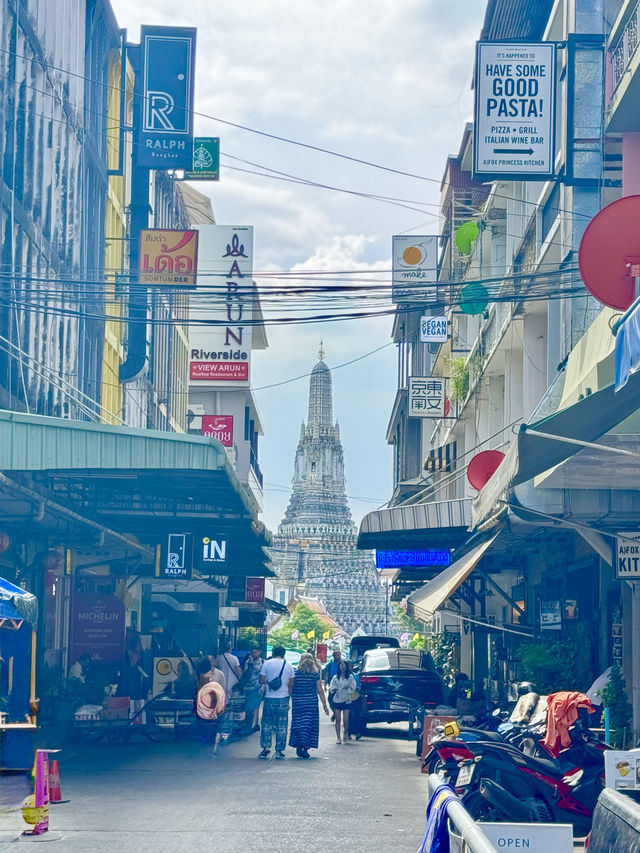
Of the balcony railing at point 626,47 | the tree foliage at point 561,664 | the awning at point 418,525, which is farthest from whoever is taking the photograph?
the awning at point 418,525

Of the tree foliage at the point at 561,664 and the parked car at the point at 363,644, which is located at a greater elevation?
the tree foliage at the point at 561,664

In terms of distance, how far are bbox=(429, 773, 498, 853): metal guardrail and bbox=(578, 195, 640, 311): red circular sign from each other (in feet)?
23.5

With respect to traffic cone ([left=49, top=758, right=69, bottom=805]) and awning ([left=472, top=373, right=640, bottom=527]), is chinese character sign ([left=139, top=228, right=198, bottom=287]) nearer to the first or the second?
traffic cone ([left=49, top=758, right=69, bottom=805])

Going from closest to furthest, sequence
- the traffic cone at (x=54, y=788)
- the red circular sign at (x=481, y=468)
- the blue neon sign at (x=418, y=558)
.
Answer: the traffic cone at (x=54, y=788) → the red circular sign at (x=481, y=468) → the blue neon sign at (x=418, y=558)

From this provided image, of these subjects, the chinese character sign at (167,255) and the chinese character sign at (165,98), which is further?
the chinese character sign at (167,255)

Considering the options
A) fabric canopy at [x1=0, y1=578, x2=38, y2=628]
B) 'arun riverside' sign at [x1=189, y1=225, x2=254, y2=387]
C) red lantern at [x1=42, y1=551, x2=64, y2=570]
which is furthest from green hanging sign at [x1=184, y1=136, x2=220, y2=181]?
fabric canopy at [x1=0, y1=578, x2=38, y2=628]

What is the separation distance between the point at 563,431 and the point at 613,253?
2.03m

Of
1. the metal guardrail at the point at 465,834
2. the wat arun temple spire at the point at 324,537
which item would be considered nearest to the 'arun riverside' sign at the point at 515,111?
the metal guardrail at the point at 465,834

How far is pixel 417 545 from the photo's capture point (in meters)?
30.8

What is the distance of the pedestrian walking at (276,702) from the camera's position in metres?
21.3

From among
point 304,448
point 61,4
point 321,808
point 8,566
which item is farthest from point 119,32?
point 304,448

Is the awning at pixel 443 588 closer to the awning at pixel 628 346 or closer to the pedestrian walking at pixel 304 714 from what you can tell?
the pedestrian walking at pixel 304 714

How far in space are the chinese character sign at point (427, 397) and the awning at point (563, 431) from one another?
102ft

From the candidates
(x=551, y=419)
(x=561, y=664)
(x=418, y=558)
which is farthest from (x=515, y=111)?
(x=418, y=558)
